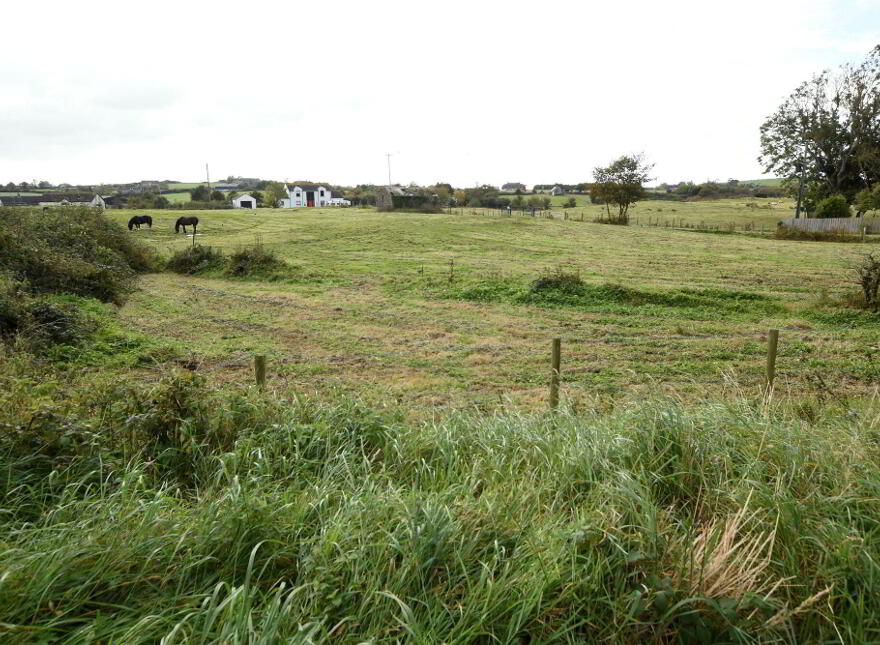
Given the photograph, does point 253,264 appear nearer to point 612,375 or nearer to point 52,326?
point 52,326

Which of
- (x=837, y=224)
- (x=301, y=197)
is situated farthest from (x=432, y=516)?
(x=301, y=197)

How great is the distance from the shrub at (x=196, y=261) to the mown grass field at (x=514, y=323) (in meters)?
1.75

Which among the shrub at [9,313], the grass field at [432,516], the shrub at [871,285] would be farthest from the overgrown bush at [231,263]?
the shrub at [871,285]

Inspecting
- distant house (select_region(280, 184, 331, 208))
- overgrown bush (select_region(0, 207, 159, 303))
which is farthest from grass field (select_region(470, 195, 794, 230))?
distant house (select_region(280, 184, 331, 208))

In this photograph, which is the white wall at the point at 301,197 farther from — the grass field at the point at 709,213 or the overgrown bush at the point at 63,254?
the overgrown bush at the point at 63,254

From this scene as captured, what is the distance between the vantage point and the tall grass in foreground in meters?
2.51

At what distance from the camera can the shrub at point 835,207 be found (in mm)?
47531

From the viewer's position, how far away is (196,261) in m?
25.2

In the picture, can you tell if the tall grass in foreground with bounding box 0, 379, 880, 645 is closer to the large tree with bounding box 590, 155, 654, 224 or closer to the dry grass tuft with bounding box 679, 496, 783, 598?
the dry grass tuft with bounding box 679, 496, 783, 598

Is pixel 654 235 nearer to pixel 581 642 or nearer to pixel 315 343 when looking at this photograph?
pixel 315 343

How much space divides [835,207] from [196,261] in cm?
5048

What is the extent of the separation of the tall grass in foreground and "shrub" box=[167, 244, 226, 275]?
71.6ft

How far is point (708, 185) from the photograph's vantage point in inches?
3794

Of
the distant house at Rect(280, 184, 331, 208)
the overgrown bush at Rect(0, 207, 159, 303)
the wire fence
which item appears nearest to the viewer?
the wire fence
